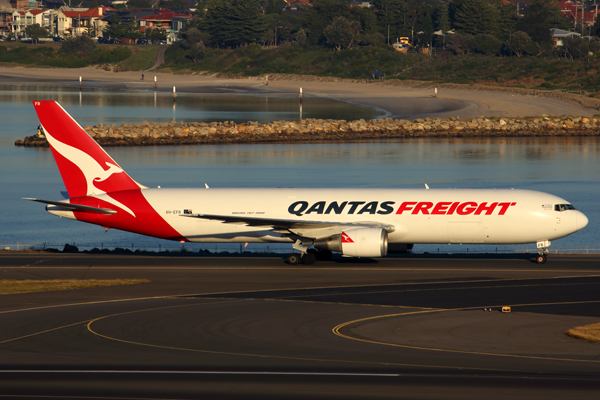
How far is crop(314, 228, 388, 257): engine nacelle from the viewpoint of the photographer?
4272cm

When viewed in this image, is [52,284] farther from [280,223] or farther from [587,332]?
[587,332]

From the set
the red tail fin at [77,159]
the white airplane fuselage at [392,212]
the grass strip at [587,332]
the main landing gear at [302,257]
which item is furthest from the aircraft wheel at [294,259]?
the grass strip at [587,332]

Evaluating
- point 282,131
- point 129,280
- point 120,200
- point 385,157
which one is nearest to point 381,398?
point 129,280

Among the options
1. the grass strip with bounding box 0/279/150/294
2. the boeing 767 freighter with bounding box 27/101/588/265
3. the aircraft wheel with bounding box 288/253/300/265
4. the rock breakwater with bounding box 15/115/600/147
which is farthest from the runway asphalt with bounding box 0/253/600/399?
the rock breakwater with bounding box 15/115/600/147

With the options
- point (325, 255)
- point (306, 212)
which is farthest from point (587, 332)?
point (325, 255)

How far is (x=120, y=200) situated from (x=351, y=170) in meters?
55.8

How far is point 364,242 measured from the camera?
42844 millimetres

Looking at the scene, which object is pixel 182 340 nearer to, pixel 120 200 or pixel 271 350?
pixel 271 350

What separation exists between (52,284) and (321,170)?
61.5 meters

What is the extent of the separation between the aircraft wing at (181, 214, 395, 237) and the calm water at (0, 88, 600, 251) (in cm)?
2003

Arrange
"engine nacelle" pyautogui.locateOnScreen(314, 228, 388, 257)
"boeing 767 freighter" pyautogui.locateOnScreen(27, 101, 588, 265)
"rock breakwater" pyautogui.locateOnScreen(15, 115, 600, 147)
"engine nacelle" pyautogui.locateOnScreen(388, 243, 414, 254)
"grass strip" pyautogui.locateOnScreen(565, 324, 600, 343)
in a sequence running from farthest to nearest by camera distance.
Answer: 1. "rock breakwater" pyautogui.locateOnScreen(15, 115, 600, 147)
2. "engine nacelle" pyautogui.locateOnScreen(388, 243, 414, 254)
3. "boeing 767 freighter" pyautogui.locateOnScreen(27, 101, 588, 265)
4. "engine nacelle" pyautogui.locateOnScreen(314, 228, 388, 257)
5. "grass strip" pyautogui.locateOnScreen(565, 324, 600, 343)

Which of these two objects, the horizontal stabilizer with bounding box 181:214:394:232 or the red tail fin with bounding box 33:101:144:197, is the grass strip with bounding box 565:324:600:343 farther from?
the red tail fin with bounding box 33:101:144:197

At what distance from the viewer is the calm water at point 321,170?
7050 centimetres

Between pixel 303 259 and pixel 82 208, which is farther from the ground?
pixel 82 208
